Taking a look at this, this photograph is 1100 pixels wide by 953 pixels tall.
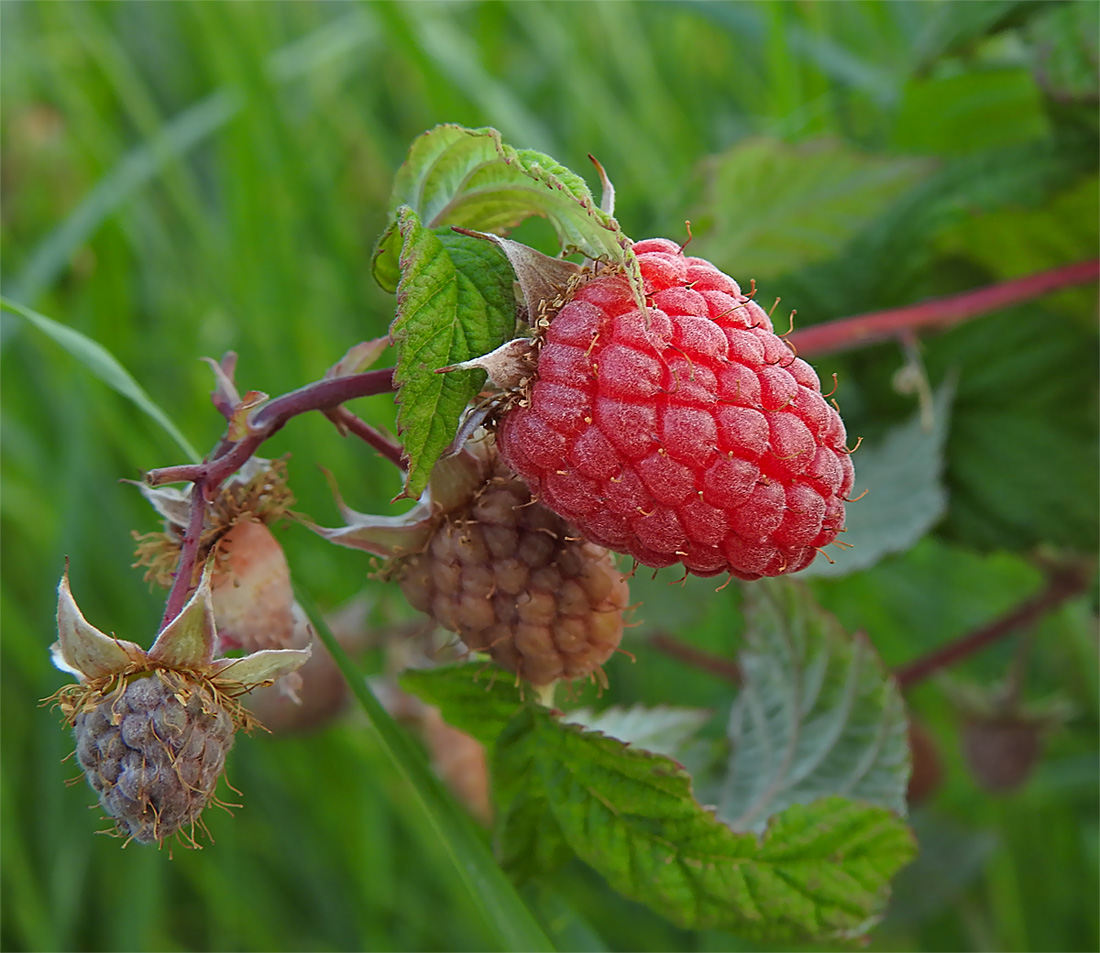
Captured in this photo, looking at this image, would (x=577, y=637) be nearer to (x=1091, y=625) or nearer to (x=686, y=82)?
(x=1091, y=625)

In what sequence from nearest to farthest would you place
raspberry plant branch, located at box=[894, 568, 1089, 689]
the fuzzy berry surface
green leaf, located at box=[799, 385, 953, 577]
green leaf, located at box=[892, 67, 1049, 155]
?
the fuzzy berry surface < green leaf, located at box=[799, 385, 953, 577] < raspberry plant branch, located at box=[894, 568, 1089, 689] < green leaf, located at box=[892, 67, 1049, 155]

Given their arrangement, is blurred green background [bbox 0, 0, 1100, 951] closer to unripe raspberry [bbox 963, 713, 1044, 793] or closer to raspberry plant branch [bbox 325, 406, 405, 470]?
unripe raspberry [bbox 963, 713, 1044, 793]

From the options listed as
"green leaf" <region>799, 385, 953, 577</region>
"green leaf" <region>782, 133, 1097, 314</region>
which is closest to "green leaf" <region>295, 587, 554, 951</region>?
"green leaf" <region>799, 385, 953, 577</region>

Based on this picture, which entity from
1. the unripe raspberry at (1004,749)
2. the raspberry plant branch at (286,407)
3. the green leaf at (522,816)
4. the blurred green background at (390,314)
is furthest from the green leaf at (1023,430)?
the raspberry plant branch at (286,407)

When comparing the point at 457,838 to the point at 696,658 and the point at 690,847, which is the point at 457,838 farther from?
the point at 696,658

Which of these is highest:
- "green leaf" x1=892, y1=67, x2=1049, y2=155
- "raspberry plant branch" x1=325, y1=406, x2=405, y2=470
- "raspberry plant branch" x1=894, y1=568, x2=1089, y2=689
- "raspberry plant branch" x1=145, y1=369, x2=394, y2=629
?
"raspberry plant branch" x1=145, y1=369, x2=394, y2=629

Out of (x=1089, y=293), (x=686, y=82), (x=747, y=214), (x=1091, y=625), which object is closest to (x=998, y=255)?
(x=1089, y=293)

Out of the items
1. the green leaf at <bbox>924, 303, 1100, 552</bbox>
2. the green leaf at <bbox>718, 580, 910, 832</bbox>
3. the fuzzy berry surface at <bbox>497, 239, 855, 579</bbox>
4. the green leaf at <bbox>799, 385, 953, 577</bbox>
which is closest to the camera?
the fuzzy berry surface at <bbox>497, 239, 855, 579</bbox>

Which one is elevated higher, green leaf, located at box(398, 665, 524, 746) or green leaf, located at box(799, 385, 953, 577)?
green leaf, located at box(398, 665, 524, 746)
